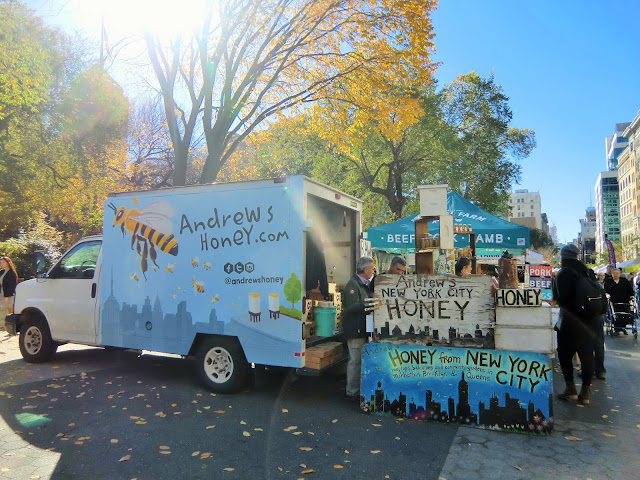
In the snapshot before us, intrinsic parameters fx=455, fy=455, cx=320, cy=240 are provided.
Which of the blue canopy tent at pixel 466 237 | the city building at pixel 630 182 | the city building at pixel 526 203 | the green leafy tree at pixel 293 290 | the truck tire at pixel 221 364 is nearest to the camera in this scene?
the green leafy tree at pixel 293 290

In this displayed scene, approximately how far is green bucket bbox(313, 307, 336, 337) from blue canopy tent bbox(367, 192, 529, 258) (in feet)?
10.8

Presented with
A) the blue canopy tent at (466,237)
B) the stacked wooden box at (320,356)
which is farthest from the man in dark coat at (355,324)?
the blue canopy tent at (466,237)

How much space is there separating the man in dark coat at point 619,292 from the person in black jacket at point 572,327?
7.02 metres

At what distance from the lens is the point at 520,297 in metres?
4.62

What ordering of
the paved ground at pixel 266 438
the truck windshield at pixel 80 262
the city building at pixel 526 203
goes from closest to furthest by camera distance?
the paved ground at pixel 266 438, the truck windshield at pixel 80 262, the city building at pixel 526 203

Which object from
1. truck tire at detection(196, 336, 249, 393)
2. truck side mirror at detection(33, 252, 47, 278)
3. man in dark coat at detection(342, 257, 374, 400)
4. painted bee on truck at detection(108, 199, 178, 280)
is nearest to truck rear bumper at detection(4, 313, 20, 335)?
truck side mirror at detection(33, 252, 47, 278)

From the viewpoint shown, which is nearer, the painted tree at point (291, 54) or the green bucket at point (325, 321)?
the green bucket at point (325, 321)

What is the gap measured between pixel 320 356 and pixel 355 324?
57 cm

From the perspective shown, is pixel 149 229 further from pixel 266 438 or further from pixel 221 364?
pixel 266 438

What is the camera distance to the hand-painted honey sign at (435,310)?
481 centimetres

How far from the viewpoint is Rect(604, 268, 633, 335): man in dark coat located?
11570 mm

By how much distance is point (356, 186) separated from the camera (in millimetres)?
23312

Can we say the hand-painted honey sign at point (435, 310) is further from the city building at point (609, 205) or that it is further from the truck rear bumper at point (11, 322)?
the city building at point (609, 205)

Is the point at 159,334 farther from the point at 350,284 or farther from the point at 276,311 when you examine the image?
the point at 350,284
